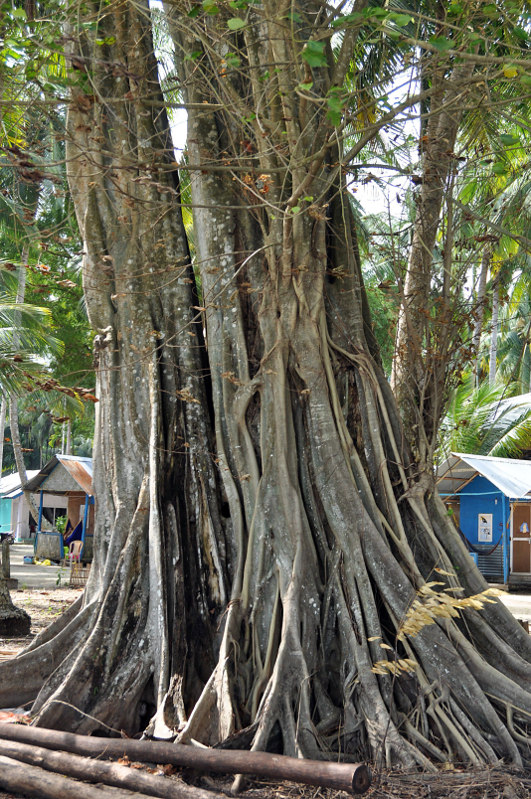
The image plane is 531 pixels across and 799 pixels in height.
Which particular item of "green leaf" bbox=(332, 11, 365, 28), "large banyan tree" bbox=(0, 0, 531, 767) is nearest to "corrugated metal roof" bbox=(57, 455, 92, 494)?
"large banyan tree" bbox=(0, 0, 531, 767)

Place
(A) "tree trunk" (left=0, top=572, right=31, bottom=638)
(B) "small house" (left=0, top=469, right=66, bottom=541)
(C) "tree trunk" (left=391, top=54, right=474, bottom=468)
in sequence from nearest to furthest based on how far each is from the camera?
(C) "tree trunk" (left=391, top=54, right=474, bottom=468), (A) "tree trunk" (left=0, top=572, right=31, bottom=638), (B) "small house" (left=0, top=469, right=66, bottom=541)

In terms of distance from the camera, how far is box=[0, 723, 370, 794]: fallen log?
12.2 feet

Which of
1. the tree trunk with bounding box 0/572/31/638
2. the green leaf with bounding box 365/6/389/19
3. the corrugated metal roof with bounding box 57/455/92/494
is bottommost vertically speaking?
the tree trunk with bounding box 0/572/31/638

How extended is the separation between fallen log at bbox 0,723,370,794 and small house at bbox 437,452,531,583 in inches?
482

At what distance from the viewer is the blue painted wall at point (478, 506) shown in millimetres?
16702

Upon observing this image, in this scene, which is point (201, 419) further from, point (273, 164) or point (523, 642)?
point (523, 642)

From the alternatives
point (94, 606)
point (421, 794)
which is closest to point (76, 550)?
point (94, 606)

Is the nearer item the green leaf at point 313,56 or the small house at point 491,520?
the green leaf at point 313,56

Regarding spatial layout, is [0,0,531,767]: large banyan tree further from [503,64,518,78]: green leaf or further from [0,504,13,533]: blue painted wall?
[0,504,13,533]: blue painted wall

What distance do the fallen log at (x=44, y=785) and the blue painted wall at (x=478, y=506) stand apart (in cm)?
1350

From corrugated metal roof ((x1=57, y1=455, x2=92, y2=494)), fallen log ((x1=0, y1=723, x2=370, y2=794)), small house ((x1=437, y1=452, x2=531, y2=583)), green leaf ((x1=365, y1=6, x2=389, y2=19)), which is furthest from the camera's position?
corrugated metal roof ((x1=57, y1=455, x2=92, y2=494))

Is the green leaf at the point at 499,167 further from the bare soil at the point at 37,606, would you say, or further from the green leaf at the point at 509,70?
the bare soil at the point at 37,606

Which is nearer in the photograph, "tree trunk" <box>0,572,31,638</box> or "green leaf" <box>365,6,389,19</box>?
"green leaf" <box>365,6,389,19</box>

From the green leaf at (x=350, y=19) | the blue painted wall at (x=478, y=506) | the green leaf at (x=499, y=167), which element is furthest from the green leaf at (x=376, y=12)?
the blue painted wall at (x=478, y=506)
